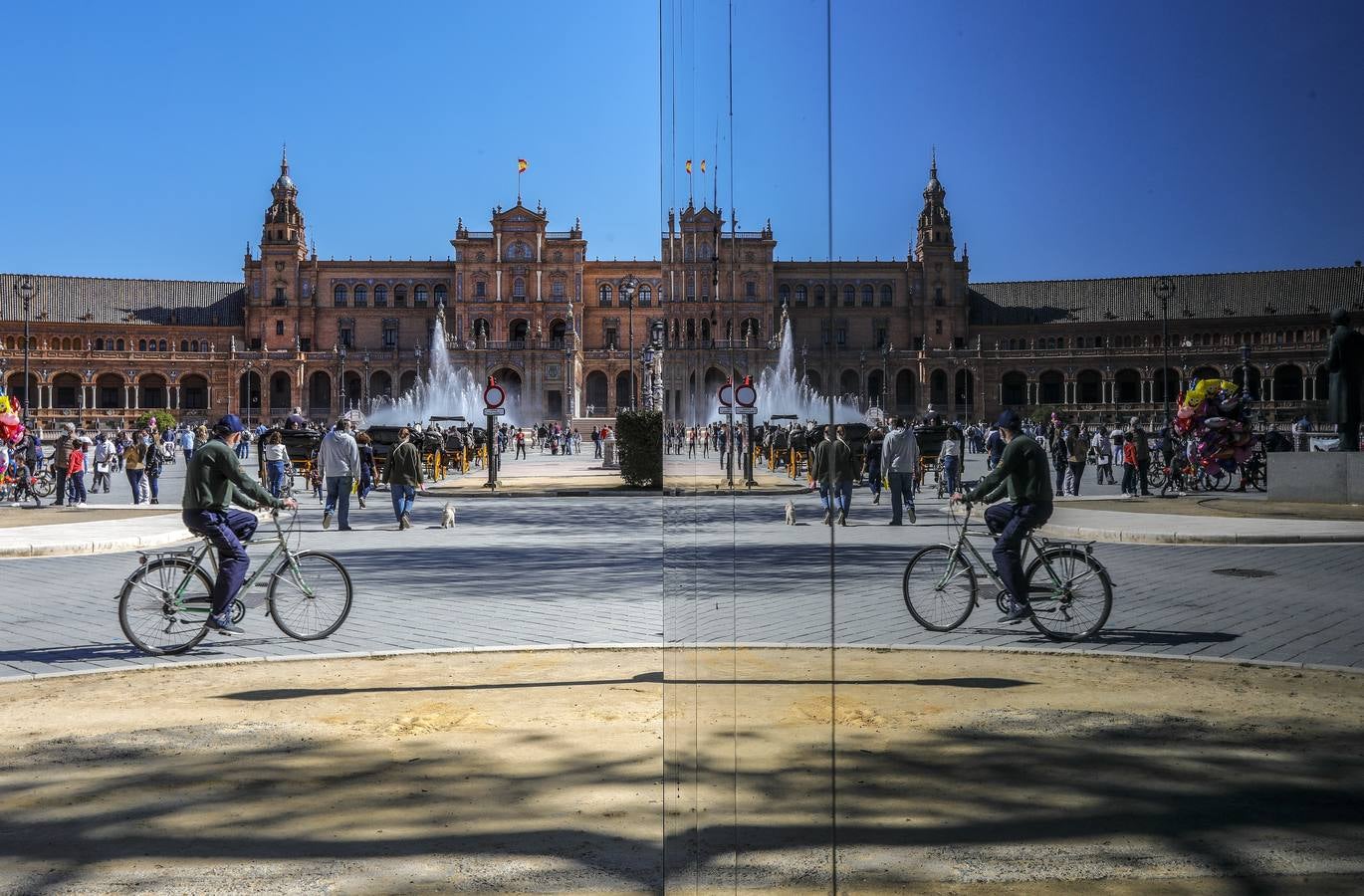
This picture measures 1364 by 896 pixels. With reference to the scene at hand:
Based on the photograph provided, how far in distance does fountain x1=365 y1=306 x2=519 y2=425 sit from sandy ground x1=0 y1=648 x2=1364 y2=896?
59146mm

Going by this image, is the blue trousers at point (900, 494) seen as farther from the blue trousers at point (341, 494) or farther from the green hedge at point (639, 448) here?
the green hedge at point (639, 448)

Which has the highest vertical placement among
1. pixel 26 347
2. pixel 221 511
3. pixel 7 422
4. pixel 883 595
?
pixel 26 347

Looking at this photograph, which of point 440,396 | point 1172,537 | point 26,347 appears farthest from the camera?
point 440,396

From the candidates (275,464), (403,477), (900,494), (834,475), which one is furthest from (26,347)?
(834,475)

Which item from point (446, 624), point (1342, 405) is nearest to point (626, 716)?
point (446, 624)

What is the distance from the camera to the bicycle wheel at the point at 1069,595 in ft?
4.79

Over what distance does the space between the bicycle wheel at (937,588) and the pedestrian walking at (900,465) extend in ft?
0.20

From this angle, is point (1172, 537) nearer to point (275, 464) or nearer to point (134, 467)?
point (275, 464)

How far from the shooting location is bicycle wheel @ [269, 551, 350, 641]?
7.00 m

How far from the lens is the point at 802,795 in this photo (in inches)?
50.6

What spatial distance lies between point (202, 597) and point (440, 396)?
66456mm

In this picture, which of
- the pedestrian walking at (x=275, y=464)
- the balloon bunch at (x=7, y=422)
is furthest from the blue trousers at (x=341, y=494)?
the balloon bunch at (x=7, y=422)

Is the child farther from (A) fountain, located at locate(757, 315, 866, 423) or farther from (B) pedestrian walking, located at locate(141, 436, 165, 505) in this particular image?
(A) fountain, located at locate(757, 315, 866, 423)

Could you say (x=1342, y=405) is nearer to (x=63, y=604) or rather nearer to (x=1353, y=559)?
(x=1353, y=559)
